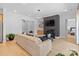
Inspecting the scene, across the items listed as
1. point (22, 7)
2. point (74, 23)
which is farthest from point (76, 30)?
point (22, 7)

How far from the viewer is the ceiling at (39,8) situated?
3.29m

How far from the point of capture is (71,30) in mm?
3525

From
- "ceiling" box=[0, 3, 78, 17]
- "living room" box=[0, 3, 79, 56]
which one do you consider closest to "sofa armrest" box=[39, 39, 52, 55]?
"living room" box=[0, 3, 79, 56]

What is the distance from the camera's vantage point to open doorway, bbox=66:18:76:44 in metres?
3.45

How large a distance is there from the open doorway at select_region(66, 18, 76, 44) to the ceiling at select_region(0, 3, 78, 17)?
27 centimetres

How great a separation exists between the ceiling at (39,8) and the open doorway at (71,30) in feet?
0.89

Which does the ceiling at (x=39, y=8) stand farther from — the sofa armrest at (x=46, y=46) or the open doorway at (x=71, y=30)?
the sofa armrest at (x=46, y=46)

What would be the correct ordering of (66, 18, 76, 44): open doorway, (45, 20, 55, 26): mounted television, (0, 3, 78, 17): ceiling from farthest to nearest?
1. (45, 20, 55, 26): mounted television
2. (66, 18, 76, 44): open doorway
3. (0, 3, 78, 17): ceiling

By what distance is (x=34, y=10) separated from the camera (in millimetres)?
3621

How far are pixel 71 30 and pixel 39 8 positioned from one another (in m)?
0.93

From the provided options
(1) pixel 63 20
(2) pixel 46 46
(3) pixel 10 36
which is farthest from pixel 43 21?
(3) pixel 10 36

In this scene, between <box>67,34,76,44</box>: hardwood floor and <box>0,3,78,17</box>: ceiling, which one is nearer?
<box>0,3,78,17</box>: ceiling

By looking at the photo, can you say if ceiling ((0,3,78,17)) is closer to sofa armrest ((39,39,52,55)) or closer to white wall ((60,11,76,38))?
white wall ((60,11,76,38))

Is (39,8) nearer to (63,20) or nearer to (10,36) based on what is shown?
(63,20)
